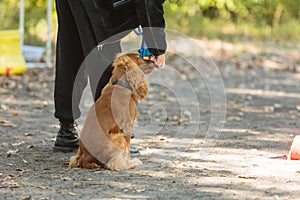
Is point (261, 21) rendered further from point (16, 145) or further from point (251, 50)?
point (16, 145)

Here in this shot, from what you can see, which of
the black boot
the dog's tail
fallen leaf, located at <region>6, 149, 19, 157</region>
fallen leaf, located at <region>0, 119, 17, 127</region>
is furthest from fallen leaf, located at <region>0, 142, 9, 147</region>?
the dog's tail

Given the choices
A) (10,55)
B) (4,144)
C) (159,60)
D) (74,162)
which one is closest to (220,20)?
(10,55)

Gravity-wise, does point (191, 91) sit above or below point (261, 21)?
below

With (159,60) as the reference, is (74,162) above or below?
below

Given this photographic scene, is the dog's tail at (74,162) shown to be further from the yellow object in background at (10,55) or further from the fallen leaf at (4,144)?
the yellow object in background at (10,55)

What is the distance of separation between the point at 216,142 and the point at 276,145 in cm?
50

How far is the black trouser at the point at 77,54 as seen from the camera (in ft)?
13.8

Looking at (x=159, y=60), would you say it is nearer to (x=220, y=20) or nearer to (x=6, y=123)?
(x=6, y=123)

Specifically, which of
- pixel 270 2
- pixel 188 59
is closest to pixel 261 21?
pixel 270 2

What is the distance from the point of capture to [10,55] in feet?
29.1

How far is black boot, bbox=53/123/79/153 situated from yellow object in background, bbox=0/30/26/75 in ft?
14.1

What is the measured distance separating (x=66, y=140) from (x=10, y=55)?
4.43 meters

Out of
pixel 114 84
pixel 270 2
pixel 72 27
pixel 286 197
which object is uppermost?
pixel 270 2

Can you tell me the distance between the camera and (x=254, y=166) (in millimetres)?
4242
